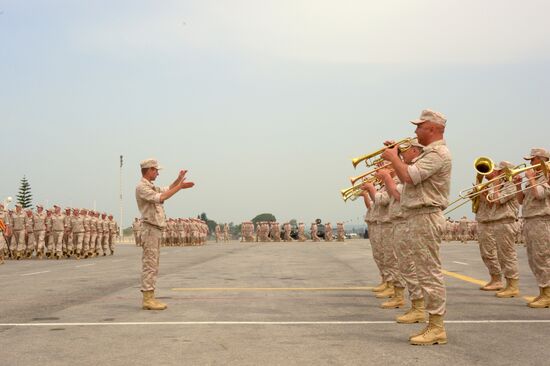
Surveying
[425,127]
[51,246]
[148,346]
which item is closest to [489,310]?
[425,127]

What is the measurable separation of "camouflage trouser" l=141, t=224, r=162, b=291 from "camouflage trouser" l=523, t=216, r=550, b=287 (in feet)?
19.6

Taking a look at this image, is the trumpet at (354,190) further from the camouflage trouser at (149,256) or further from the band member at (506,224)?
the camouflage trouser at (149,256)

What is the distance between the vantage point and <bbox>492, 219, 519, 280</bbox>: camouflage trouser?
11.2 m

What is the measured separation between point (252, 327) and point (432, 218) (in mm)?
2594

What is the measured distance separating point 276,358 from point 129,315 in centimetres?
387

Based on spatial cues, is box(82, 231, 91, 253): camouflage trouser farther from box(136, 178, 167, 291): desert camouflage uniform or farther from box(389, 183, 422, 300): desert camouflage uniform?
box(389, 183, 422, 300): desert camouflage uniform

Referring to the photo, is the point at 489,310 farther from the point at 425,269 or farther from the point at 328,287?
the point at 328,287

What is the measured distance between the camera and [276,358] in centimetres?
591

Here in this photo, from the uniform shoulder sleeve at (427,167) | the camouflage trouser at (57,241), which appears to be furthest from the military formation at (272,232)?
the uniform shoulder sleeve at (427,167)

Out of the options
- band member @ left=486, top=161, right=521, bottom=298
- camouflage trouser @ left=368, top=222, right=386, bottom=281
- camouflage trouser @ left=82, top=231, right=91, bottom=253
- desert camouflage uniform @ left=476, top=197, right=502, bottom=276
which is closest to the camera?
band member @ left=486, top=161, right=521, bottom=298

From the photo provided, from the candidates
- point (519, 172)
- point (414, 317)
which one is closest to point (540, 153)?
point (519, 172)

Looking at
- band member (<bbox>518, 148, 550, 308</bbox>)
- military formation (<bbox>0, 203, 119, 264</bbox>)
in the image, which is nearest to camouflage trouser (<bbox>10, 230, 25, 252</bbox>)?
military formation (<bbox>0, 203, 119, 264</bbox>)

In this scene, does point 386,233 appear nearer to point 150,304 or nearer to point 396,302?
point 396,302

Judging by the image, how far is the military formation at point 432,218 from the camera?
6.89 m
